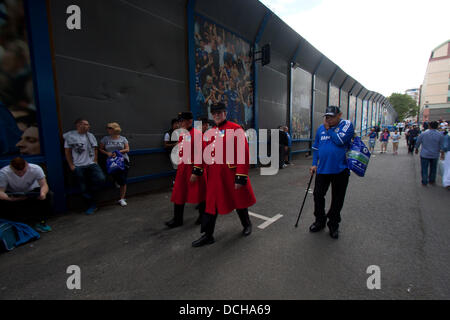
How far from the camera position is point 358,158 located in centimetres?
298

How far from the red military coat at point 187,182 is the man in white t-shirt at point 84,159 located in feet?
6.63

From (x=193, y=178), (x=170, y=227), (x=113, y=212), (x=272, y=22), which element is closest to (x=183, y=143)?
(x=193, y=178)

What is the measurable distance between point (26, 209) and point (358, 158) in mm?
5117

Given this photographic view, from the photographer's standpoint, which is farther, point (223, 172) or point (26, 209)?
point (26, 209)

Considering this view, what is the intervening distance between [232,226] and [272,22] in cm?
963

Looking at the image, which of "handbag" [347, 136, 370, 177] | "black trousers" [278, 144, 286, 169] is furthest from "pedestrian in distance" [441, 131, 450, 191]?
"black trousers" [278, 144, 286, 169]

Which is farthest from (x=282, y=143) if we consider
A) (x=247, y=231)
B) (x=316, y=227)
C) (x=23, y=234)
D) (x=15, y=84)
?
(x=23, y=234)

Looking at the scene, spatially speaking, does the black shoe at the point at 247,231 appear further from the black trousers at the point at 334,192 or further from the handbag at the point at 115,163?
the handbag at the point at 115,163

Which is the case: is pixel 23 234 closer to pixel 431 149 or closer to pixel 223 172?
pixel 223 172

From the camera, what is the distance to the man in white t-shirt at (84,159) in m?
4.19

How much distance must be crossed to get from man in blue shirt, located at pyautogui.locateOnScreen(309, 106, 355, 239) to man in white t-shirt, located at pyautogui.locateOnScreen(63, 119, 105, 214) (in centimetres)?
414

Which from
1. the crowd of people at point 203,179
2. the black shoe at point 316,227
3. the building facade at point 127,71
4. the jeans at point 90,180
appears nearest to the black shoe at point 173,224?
the crowd of people at point 203,179

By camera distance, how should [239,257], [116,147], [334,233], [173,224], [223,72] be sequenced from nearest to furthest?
[239,257]
[334,233]
[173,224]
[116,147]
[223,72]

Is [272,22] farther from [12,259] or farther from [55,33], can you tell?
[12,259]
